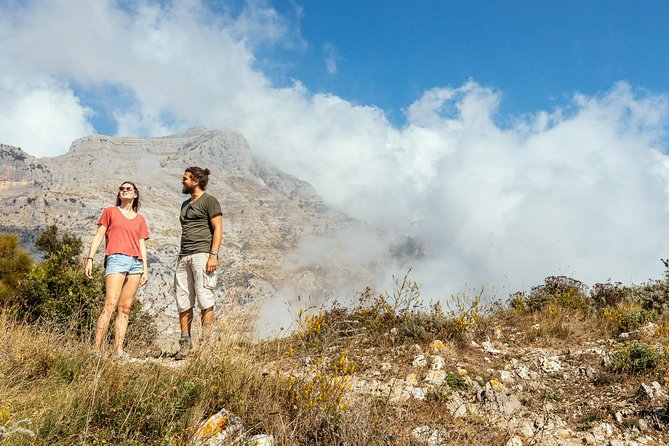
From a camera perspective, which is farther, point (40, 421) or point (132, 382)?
point (132, 382)

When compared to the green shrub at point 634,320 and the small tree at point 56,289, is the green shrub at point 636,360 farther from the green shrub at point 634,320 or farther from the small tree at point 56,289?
the small tree at point 56,289

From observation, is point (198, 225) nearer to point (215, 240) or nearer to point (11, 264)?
point (215, 240)

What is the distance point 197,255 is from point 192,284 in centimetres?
44

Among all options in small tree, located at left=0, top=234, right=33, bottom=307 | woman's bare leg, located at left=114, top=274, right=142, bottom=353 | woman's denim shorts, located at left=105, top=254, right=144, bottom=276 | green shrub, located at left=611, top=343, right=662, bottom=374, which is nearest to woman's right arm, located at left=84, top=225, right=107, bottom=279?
woman's denim shorts, located at left=105, top=254, right=144, bottom=276

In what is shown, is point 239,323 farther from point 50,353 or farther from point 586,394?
point 586,394

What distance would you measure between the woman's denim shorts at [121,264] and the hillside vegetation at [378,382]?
52cm

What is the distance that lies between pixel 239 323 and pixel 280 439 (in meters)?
1.58

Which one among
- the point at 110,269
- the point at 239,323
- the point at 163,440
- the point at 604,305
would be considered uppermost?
the point at 604,305

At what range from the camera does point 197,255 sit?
5570mm

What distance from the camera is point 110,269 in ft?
16.3

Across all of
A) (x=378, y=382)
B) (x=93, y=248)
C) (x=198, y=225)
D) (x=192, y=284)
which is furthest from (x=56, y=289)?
(x=378, y=382)

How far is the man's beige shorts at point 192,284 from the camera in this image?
5.52 metres

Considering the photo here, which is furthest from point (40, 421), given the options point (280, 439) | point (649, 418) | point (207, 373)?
point (649, 418)

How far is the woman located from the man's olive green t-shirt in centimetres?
53
